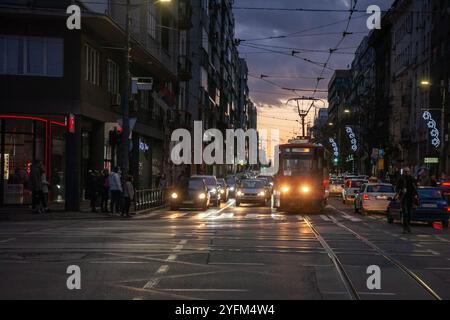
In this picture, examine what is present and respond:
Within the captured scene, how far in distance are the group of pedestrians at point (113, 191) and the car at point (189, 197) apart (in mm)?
6059

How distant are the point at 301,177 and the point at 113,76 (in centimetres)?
1164

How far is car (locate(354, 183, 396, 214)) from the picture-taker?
33312mm

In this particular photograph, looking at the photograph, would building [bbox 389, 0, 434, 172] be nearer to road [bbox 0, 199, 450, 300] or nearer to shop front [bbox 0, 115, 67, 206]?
shop front [bbox 0, 115, 67, 206]

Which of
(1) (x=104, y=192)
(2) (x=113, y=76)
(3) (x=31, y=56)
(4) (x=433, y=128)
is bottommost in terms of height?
(1) (x=104, y=192)

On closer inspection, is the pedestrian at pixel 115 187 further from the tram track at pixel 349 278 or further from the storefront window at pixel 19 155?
the tram track at pixel 349 278

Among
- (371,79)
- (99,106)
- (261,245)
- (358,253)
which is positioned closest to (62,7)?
(99,106)

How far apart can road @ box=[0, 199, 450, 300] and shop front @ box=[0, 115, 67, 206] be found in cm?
990

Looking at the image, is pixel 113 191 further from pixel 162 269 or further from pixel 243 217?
pixel 162 269

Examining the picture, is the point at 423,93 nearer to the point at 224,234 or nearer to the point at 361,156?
the point at 361,156

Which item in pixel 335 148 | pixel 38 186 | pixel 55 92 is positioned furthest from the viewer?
pixel 335 148

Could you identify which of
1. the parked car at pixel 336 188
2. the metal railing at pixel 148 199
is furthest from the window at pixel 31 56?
the parked car at pixel 336 188

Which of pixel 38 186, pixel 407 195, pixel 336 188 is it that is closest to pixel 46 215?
pixel 38 186

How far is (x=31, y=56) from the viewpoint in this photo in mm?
31531

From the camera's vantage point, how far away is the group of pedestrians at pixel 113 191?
97.7ft
